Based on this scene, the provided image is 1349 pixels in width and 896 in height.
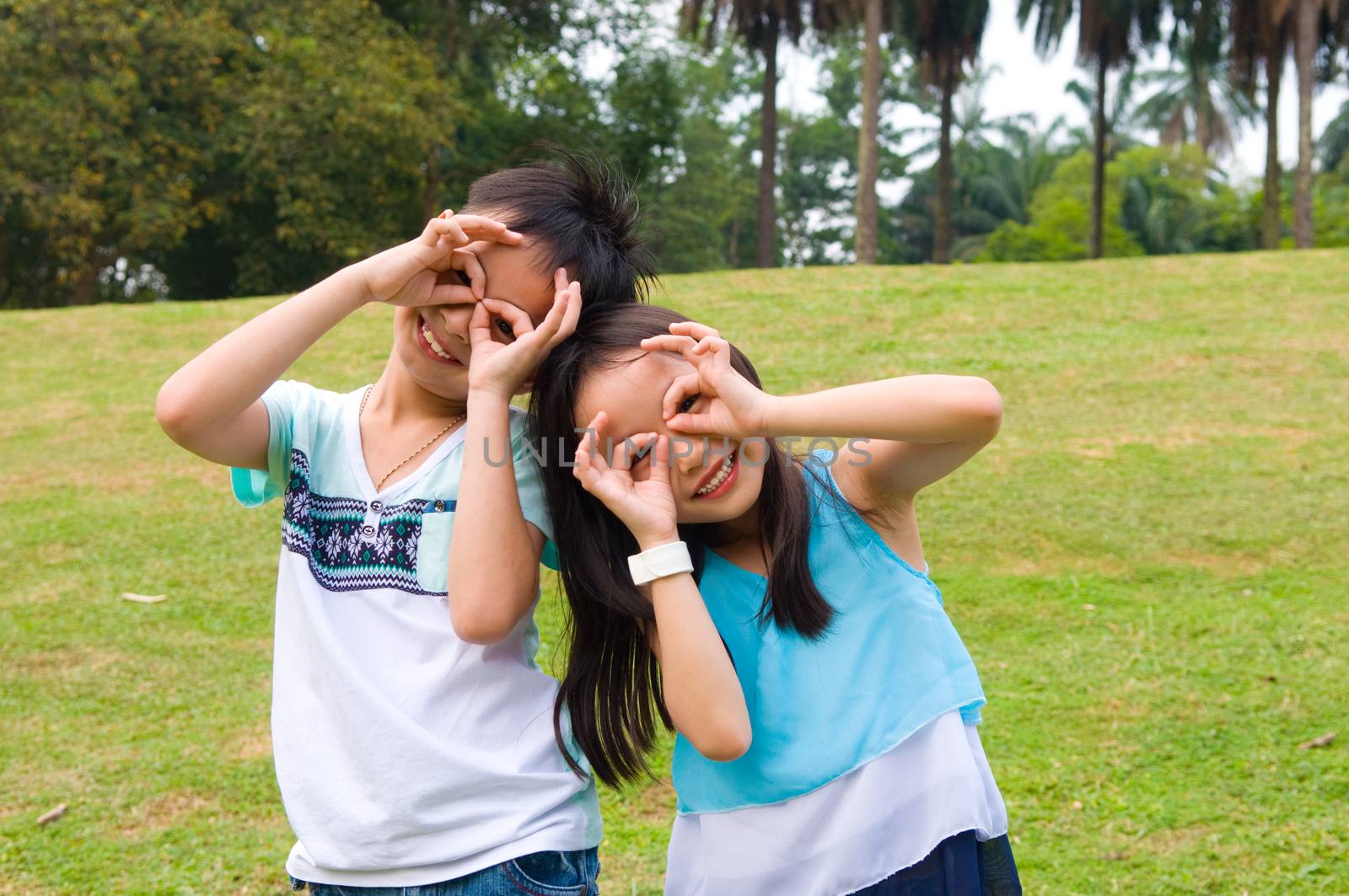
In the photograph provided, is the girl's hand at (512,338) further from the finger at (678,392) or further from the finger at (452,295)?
the finger at (678,392)

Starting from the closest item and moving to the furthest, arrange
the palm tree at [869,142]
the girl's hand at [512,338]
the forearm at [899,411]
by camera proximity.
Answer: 1. the forearm at [899,411]
2. the girl's hand at [512,338]
3. the palm tree at [869,142]

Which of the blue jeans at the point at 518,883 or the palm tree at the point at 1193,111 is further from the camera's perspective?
the palm tree at the point at 1193,111

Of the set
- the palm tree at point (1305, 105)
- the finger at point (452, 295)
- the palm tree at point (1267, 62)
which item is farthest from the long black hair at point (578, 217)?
the palm tree at point (1267, 62)

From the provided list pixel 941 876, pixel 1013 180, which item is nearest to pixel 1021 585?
pixel 941 876

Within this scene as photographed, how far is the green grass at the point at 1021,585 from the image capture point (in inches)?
134

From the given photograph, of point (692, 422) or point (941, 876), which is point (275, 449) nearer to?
point (692, 422)

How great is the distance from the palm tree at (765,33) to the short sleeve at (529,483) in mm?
17924

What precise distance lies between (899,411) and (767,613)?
0.34 meters

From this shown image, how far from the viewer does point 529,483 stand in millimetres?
1651

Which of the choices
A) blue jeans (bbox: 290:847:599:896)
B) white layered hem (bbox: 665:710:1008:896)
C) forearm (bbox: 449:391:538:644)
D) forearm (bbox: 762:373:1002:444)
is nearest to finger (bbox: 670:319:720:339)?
forearm (bbox: 762:373:1002:444)

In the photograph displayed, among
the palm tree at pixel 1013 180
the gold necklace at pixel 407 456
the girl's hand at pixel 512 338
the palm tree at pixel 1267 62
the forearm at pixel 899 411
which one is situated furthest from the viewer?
the palm tree at pixel 1013 180

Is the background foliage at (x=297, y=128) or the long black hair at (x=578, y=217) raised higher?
the background foliage at (x=297, y=128)

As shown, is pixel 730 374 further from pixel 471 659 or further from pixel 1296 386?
pixel 1296 386

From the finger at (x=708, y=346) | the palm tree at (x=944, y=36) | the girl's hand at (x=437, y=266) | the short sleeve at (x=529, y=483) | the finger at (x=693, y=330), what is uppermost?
the palm tree at (x=944, y=36)
